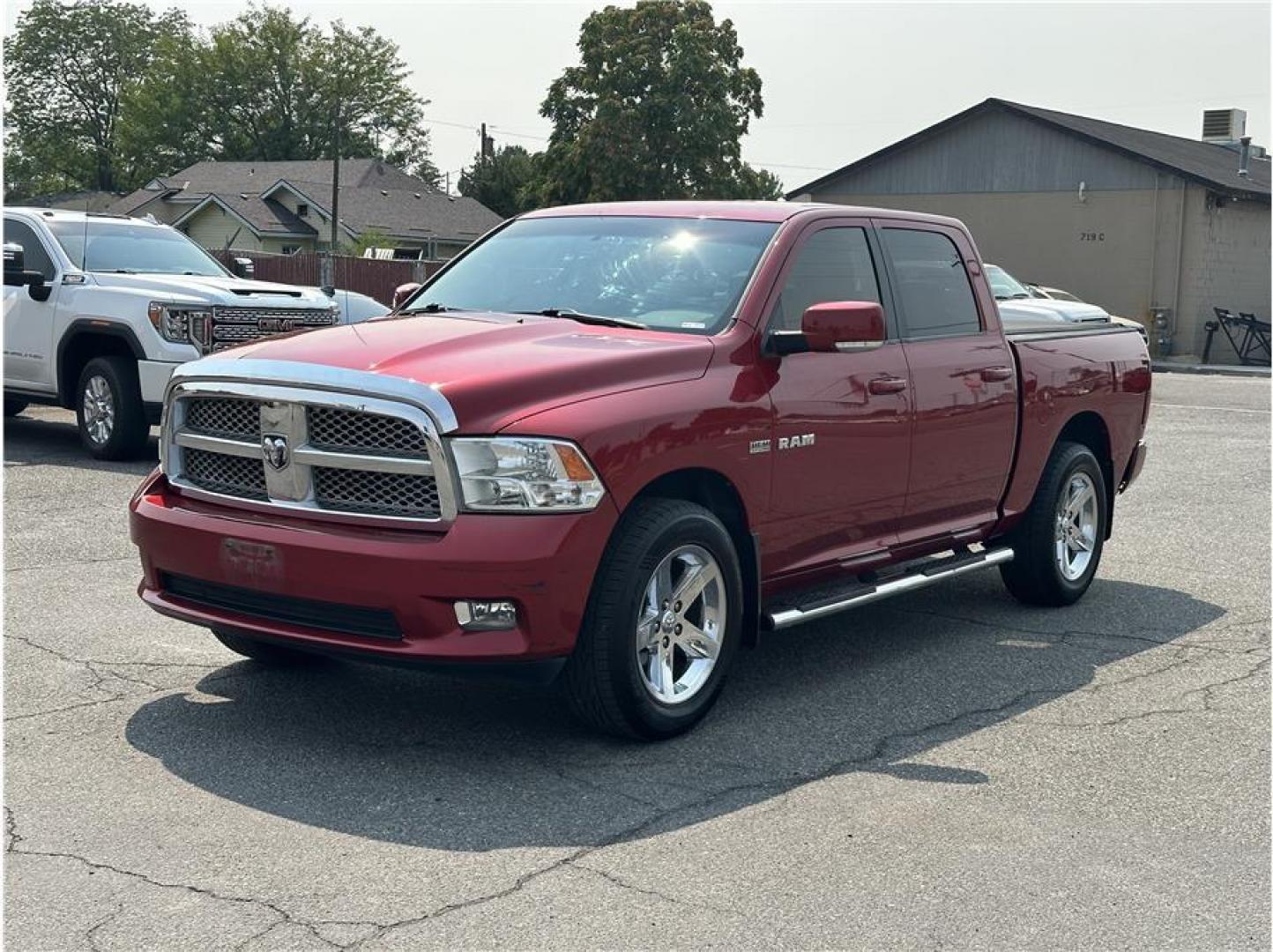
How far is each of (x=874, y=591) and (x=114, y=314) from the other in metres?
7.79

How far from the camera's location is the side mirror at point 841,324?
20.0 feet

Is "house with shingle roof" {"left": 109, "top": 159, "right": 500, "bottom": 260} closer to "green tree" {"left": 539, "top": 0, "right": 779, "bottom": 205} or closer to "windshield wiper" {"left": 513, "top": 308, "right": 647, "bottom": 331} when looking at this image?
"green tree" {"left": 539, "top": 0, "right": 779, "bottom": 205}

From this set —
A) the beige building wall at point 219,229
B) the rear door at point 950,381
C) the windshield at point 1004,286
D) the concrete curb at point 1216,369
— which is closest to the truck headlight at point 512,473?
the rear door at point 950,381

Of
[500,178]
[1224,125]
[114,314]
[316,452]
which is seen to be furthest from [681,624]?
[500,178]

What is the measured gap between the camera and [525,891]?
4.33 metres

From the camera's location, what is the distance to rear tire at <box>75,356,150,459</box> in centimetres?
1240

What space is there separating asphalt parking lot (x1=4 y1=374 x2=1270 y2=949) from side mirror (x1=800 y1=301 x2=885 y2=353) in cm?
140

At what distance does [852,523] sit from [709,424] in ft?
3.73

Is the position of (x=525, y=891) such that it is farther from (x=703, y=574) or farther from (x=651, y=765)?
(x=703, y=574)

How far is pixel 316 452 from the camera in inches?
213

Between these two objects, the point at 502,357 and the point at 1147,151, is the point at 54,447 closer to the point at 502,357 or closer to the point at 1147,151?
the point at 502,357

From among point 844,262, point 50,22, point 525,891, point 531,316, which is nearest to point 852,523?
point 844,262

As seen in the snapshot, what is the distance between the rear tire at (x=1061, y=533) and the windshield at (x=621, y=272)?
2.33 metres

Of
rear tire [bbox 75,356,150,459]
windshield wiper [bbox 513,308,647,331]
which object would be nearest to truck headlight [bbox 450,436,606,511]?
windshield wiper [bbox 513,308,647,331]
